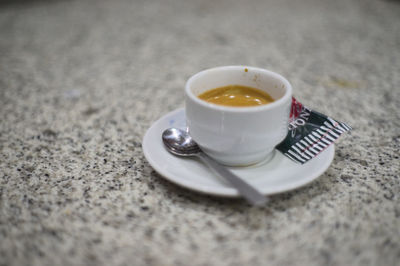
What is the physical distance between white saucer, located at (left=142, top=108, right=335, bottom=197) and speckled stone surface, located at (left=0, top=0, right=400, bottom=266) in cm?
4

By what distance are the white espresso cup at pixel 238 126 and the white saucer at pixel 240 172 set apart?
0.10 feet

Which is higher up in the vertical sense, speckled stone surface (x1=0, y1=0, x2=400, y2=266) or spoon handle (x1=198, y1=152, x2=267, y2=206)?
spoon handle (x1=198, y1=152, x2=267, y2=206)

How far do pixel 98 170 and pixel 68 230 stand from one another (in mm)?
191

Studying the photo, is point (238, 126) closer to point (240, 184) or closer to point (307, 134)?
point (240, 184)

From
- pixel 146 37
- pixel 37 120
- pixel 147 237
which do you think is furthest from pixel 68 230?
pixel 146 37

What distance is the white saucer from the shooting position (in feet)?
1.81

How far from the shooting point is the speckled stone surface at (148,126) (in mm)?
520

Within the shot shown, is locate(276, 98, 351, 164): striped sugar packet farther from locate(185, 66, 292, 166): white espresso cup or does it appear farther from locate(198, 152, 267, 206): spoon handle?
locate(198, 152, 267, 206): spoon handle

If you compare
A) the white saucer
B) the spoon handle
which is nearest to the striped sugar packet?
the white saucer

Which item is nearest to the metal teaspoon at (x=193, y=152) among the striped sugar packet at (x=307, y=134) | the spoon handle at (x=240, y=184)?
the spoon handle at (x=240, y=184)

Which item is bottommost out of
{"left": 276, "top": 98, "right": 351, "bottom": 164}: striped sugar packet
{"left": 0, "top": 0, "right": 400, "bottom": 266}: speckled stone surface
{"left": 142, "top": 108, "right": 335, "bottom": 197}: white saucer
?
{"left": 0, "top": 0, "right": 400, "bottom": 266}: speckled stone surface

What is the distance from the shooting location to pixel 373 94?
1.08m

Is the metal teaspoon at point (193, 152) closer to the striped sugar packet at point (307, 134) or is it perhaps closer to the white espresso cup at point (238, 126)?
the white espresso cup at point (238, 126)

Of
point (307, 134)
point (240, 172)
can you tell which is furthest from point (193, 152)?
point (307, 134)
